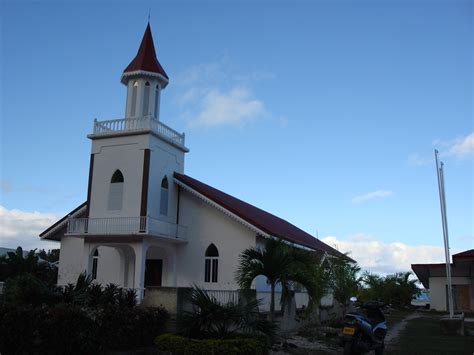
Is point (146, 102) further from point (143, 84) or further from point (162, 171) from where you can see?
point (162, 171)

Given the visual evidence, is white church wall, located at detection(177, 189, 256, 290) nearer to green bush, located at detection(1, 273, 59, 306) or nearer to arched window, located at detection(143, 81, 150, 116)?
arched window, located at detection(143, 81, 150, 116)

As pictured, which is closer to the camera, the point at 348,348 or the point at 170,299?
the point at 348,348

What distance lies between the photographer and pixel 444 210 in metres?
23.6

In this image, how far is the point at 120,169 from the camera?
2508 centimetres

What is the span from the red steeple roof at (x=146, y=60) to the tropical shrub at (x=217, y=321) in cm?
1611

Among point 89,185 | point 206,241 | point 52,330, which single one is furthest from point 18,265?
point 52,330

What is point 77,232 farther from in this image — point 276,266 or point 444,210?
point 444,210

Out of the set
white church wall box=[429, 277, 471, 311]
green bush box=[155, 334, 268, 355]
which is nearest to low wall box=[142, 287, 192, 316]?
green bush box=[155, 334, 268, 355]

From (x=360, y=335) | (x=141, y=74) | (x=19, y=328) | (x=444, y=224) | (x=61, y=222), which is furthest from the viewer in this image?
(x=61, y=222)

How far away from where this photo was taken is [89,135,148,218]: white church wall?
24359 millimetres

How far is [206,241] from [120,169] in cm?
540

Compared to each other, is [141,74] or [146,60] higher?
[146,60]

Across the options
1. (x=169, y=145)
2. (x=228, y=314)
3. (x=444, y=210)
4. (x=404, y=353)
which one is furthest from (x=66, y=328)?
(x=444, y=210)

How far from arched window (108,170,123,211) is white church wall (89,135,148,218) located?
15cm
